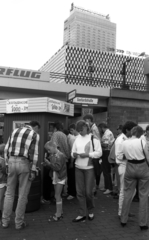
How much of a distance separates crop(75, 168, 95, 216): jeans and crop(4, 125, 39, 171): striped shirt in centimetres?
94

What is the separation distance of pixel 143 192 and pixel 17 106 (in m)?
3.74

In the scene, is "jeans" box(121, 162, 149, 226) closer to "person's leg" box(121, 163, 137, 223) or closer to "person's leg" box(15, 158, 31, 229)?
Answer: "person's leg" box(121, 163, 137, 223)

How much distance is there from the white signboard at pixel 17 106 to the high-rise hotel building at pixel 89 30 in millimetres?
135883

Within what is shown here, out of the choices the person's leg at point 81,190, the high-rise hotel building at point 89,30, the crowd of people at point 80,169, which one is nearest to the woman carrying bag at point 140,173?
the crowd of people at point 80,169

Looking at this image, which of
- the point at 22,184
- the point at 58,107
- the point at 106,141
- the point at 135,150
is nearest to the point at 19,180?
the point at 22,184

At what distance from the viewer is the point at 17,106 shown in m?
6.34

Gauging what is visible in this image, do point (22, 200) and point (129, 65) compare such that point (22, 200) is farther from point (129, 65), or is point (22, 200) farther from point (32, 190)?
point (129, 65)

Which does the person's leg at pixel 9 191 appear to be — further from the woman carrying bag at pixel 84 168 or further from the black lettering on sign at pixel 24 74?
the black lettering on sign at pixel 24 74

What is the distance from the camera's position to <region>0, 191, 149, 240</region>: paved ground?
3.91 m

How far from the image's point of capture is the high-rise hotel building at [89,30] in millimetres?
139125

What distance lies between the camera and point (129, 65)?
8844 cm

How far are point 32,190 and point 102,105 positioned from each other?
→ 17.9m

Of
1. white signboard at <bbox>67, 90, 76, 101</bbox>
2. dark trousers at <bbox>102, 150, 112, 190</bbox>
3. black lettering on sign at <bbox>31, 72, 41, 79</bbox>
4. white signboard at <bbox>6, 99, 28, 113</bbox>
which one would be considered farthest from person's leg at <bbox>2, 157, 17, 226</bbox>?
black lettering on sign at <bbox>31, 72, 41, 79</bbox>

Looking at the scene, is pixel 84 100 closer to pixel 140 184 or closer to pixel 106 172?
pixel 106 172
